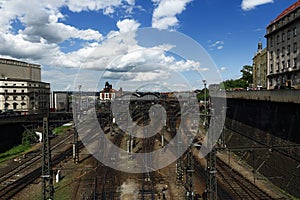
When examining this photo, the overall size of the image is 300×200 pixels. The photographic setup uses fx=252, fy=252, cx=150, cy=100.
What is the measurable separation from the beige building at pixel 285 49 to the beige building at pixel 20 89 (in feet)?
97.5

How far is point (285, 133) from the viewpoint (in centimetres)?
1559

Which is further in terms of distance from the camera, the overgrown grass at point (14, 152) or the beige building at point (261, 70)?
the beige building at point (261, 70)

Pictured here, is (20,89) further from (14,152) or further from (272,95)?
(272,95)

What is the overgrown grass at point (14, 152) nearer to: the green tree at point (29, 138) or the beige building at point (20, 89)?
the green tree at point (29, 138)

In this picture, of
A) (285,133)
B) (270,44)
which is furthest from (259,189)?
(270,44)

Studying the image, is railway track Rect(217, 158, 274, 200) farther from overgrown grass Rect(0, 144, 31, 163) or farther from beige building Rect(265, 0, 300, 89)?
overgrown grass Rect(0, 144, 31, 163)

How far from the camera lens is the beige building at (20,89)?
3769 centimetres

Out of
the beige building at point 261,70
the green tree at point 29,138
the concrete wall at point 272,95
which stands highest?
the beige building at point 261,70

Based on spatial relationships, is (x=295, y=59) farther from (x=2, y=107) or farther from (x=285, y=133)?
(x=2, y=107)

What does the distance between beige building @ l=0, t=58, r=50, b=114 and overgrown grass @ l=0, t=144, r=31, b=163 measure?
9.43 metres

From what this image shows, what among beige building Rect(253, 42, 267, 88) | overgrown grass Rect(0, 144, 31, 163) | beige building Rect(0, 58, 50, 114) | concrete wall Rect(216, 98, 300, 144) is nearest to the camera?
concrete wall Rect(216, 98, 300, 144)

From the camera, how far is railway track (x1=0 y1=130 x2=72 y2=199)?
13411mm

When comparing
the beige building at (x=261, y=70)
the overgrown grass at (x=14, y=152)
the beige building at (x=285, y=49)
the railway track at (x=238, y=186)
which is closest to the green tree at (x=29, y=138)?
the overgrown grass at (x=14, y=152)

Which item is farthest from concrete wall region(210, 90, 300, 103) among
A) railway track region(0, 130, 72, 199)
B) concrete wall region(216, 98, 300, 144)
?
railway track region(0, 130, 72, 199)
